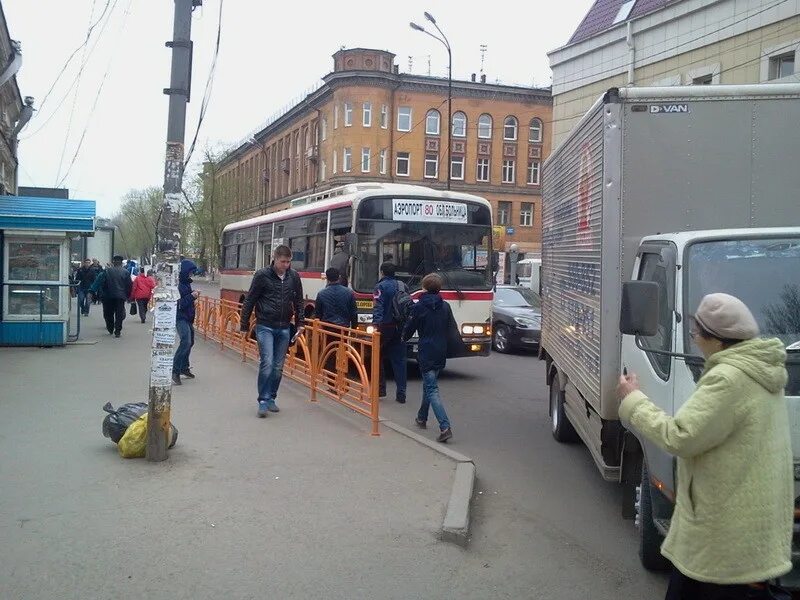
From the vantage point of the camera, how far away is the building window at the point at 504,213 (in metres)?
62.2

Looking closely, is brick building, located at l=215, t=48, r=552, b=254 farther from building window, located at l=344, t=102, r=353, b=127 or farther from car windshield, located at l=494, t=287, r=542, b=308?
car windshield, located at l=494, t=287, r=542, b=308

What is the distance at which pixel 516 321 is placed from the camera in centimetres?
1795

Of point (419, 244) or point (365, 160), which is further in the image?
point (365, 160)

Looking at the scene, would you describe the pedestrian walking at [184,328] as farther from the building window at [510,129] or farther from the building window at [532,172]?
the building window at [532,172]

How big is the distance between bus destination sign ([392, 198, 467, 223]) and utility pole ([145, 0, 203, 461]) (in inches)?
255

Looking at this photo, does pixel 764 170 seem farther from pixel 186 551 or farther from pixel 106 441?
pixel 106 441

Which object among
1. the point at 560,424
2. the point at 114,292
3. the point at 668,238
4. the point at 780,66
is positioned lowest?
the point at 560,424

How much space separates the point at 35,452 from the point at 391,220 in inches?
293

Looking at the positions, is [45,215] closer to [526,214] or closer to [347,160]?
[347,160]

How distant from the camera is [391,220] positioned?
44.9 feet

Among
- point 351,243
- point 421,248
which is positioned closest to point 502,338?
point 421,248

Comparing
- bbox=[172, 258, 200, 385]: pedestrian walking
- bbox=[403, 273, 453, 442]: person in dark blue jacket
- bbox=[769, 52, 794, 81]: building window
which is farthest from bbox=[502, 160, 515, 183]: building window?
bbox=[403, 273, 453, 442]: person in dark blue jacket

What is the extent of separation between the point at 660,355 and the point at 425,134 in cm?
5631

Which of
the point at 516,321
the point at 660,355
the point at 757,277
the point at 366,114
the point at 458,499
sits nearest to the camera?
the point at 757,277
